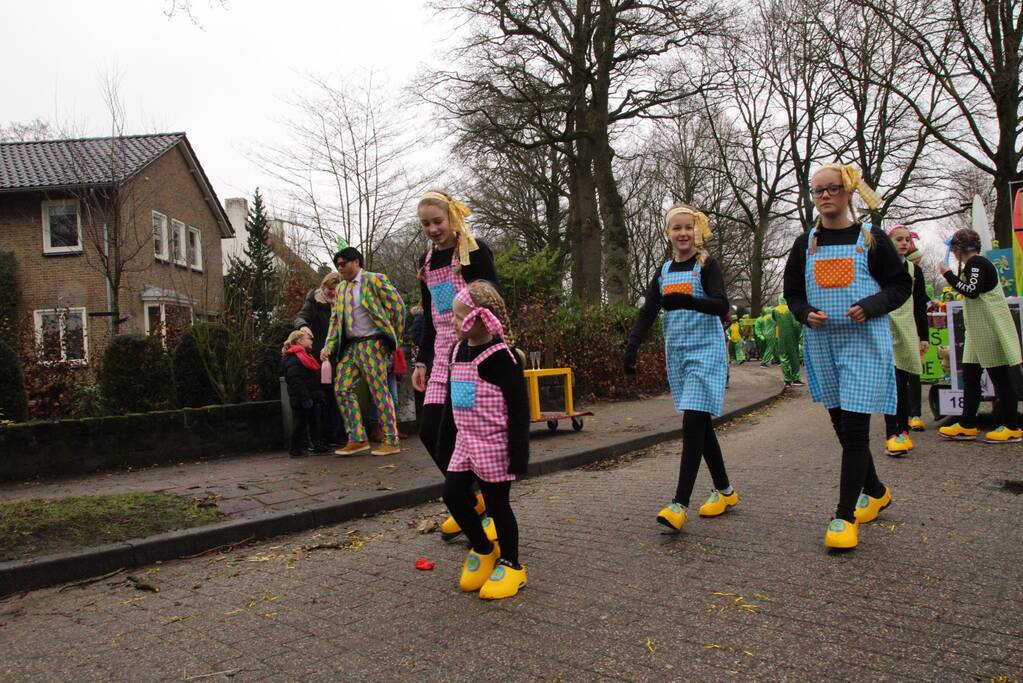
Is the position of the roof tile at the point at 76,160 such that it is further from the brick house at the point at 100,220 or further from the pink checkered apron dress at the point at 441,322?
the pink checkered apron dress at the point at 441,322

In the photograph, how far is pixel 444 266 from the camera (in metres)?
4.66

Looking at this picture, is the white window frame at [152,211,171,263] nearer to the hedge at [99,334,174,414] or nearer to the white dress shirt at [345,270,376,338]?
the hedge at [99,334,174,414]

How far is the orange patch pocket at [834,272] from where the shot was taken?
4.34 meters

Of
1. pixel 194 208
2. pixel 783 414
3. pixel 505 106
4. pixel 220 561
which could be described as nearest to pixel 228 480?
pixel 220 561

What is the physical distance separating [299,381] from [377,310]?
46.9 inches

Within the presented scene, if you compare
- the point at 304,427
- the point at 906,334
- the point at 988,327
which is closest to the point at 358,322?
the point at 304,427

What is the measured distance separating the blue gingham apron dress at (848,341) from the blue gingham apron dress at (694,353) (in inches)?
21.3

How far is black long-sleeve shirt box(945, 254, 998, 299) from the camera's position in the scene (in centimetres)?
729

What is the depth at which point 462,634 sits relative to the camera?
3.31m

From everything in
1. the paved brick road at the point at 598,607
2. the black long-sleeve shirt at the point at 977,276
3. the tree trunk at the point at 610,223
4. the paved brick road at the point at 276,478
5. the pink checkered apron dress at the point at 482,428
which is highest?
the tree trunk at the point at 610,223

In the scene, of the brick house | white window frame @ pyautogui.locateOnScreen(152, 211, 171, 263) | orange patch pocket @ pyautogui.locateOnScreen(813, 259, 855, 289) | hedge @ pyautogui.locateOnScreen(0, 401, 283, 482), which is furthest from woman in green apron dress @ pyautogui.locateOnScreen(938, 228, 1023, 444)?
white window frame @ pyautogui.locateOnScreen(152, 211, 171, 263)

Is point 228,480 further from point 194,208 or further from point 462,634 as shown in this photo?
point 194,208

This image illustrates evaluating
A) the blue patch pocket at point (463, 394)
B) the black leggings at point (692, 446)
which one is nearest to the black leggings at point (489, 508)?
the blue patch pocket at point (463, 394)

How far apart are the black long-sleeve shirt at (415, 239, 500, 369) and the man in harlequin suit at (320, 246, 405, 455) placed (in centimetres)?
273
